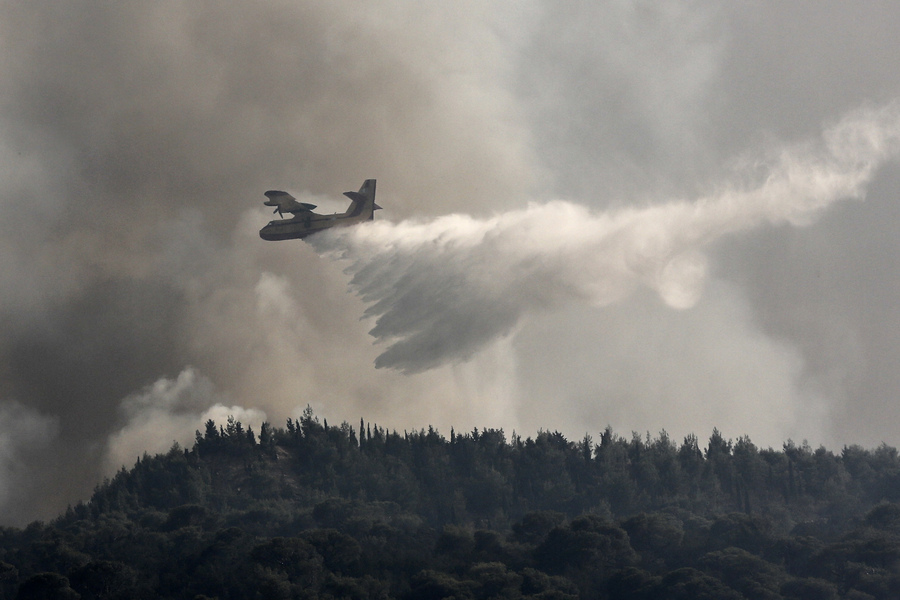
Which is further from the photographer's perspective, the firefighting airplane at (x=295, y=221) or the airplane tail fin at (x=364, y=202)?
the airplane tail fin at (x=364, y=202)

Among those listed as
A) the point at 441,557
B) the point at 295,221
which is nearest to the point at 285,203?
the point at 295,221

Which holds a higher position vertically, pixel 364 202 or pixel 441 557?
pixel 364 202

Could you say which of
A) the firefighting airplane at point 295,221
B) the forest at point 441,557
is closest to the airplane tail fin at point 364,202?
the firefighting airplane at point 295,221

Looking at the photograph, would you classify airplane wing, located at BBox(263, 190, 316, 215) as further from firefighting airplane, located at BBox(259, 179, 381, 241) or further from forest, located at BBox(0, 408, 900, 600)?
forest, located at BBox(0, 408, 900, 600)

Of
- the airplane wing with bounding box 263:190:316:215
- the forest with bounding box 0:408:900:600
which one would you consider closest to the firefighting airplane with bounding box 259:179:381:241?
the airplane wing with bounding box 263:190:316:215

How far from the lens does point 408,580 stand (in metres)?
136

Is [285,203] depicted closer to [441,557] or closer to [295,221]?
[295,221]

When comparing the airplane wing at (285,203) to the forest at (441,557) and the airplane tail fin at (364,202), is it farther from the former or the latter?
the forest at (441,557)

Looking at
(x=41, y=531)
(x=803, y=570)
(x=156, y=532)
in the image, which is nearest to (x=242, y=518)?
(x=156, y=532)

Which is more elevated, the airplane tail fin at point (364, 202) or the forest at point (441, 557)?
the airplane tail fin at point (364, 202)

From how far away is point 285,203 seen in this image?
392 ft

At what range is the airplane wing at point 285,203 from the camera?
119 metres

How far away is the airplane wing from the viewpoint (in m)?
119

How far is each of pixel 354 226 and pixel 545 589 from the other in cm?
4747
